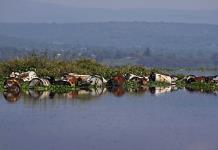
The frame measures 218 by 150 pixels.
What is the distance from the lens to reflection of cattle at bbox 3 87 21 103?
131 feet

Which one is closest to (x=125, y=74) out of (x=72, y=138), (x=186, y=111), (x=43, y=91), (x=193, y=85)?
(x=193, y=85)

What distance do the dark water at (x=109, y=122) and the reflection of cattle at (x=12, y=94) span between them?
0.93 ft

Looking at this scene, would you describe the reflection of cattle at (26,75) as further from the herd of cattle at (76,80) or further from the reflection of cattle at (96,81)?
the reflection of cattle at (96,81)

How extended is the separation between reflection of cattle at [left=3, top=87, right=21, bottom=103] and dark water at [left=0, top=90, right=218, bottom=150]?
28 cm

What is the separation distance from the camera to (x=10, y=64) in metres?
50.4

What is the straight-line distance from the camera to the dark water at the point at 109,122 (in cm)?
2841

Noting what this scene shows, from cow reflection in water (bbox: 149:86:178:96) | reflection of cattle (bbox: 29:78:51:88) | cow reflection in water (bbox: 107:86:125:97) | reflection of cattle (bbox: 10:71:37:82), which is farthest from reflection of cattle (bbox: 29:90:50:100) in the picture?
cow reflection in water (bbox: 149:86:178:96)

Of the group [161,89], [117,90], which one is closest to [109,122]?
[117,90]

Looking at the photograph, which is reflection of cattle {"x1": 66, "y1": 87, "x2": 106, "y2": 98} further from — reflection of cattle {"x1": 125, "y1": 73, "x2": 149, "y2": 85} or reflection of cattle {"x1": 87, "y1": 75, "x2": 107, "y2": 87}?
reflection of cattle {"x1": 125, "y1": 73, "x2": 149, "y2": 85}

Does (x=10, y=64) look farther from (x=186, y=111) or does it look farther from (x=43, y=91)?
(x=186, y=111)

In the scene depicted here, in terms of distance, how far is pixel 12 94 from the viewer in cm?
4206

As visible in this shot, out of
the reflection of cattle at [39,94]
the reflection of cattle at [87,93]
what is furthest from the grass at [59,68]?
the reflection of cattle at [39,94]

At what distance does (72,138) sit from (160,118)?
22.6 ft

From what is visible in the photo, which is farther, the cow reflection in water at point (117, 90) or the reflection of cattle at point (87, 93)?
the cow reflection in water at point (117, 90)
